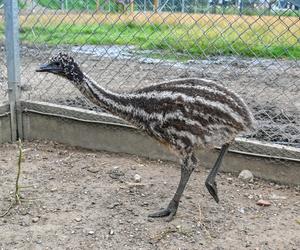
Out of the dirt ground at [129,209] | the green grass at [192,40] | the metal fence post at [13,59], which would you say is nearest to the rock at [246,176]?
the dirt ground at [129,209]

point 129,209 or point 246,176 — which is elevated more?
point 246,176

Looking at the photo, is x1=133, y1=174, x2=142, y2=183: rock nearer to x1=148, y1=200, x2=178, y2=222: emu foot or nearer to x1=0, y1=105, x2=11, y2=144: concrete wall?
x1=148, y1=200, x2=178, y2=222: emu foot

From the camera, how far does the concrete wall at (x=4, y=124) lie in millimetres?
4574

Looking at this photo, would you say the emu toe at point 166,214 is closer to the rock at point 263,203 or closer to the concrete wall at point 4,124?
the rock at point 263,203

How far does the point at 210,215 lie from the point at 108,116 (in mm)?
1271

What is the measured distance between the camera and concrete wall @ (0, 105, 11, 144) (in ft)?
15.0

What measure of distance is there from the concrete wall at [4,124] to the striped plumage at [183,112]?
50.9 inches

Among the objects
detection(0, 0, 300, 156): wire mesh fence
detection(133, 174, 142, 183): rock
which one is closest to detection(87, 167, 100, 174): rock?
detection(133, 174, 142, 183): rock

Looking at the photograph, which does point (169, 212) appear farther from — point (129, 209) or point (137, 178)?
point (137, 178)

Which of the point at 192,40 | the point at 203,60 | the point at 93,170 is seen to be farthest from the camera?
the point at 203,60

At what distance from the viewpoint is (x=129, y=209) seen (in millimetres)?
3508

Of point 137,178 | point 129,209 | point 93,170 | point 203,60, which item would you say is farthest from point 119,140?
point 203,60

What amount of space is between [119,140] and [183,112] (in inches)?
47.2

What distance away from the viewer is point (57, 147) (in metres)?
4.56
